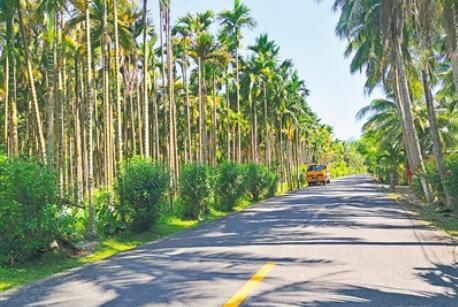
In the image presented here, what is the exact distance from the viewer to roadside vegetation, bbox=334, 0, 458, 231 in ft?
48.8

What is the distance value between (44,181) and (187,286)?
4530mm

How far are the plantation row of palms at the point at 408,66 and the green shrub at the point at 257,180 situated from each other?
903 centimetres

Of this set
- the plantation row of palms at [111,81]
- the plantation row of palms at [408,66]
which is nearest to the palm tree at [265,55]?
the plantation row of palms at [111,81]

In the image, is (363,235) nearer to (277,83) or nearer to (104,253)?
(104,253)

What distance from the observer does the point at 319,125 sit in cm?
10719

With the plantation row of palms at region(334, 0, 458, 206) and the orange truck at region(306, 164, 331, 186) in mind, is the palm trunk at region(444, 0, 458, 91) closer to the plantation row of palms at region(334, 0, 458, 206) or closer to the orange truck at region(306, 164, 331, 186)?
the plantation row of palms at region(334, 0, 458, 206)

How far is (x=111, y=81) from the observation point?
30891mm

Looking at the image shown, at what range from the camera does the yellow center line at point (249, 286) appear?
228 inches

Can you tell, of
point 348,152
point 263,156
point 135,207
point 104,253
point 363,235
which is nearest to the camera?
point 104,253

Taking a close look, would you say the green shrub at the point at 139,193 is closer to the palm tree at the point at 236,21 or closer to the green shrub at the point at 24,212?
the green shrub at the point at 24,212

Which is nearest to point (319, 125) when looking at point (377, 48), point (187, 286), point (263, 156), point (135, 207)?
point (263, 156)

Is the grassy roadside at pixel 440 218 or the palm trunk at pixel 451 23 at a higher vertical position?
the palm trunk at pixel 451 23

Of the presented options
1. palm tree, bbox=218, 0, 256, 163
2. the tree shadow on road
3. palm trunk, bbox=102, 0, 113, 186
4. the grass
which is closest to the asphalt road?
the tree shadow on road

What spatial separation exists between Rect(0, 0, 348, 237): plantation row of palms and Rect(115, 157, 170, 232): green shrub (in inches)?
44.8
